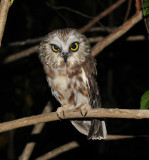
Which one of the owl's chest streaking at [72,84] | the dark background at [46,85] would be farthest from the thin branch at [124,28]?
the dark background at [46,85]

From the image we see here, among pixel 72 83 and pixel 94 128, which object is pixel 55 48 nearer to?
pixel 72 83

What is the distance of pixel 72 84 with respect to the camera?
10.8 feet

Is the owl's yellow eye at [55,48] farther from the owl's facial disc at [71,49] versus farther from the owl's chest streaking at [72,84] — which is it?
the owl's chest streaking at [72,84]

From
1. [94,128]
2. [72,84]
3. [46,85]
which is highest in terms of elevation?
[72,84]

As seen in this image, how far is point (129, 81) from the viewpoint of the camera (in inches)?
253

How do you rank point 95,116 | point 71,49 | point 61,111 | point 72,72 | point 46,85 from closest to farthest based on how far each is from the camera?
point 95,116 < point 61,111 < point 72,72 < point 71,49 < point 46,85

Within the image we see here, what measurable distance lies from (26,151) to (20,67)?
2.42m

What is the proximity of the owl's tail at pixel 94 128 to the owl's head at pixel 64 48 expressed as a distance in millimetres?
773

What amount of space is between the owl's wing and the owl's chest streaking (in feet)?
0.17

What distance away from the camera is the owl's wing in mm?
3266

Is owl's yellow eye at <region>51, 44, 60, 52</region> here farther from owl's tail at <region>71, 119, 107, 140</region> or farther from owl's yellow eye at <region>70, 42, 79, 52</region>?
owl's tail at <region>71, 119, 107, 140</region>

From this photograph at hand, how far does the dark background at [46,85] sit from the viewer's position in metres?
5.32

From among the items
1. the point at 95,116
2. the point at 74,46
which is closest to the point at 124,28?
the point at 74,46

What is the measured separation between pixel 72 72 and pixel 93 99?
0.43 m
